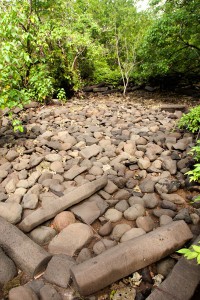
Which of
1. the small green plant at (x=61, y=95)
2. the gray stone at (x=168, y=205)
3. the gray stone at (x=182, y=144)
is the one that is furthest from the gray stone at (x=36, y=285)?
the small green plant at (x=61, y=95)

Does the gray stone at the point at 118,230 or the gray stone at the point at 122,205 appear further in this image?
the gray stone at the point at 122,205

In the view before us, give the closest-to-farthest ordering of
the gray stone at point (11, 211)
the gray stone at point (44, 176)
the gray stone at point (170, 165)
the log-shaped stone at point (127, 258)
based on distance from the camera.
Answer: the log-shaped stone at point (127, 258), the gray stone at point (11, 211), the gray stone at point (44, 176), the gray stone at point (170, 165)

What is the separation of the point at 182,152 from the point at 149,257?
8.20ft

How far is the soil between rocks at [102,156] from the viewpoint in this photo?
2.82 m

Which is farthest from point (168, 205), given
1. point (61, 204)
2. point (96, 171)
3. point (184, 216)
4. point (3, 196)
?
point (3, 196)

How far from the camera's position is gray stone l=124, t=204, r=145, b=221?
9.14 feet

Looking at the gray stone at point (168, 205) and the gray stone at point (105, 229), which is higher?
the gray stone at point (168, 205)

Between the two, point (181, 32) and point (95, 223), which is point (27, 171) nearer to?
point (95, 223)

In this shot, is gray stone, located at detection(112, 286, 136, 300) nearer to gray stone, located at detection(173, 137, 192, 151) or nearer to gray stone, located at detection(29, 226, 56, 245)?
gray stone, located at detection(29, 226, 56, 245)

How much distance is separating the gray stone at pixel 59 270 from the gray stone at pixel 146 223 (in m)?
0.87

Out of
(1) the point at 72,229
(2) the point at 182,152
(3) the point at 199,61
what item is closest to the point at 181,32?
(3) the point at 199,61

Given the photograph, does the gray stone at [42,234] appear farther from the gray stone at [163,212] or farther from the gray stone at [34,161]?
the gray stone at [34,161]

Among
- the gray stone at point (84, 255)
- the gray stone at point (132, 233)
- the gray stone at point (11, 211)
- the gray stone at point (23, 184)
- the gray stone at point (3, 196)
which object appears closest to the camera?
the gray stone at point (84, 255)

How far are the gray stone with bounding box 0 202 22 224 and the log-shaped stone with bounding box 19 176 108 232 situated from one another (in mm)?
135
